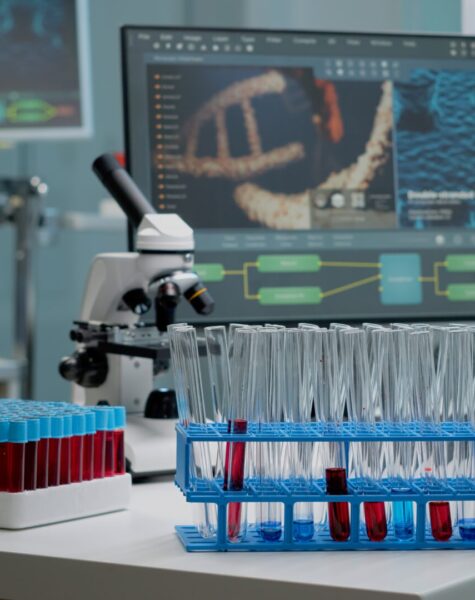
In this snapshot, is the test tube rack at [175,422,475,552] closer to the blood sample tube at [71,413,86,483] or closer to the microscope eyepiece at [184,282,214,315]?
the blood sample tube at [71,413,86,483]

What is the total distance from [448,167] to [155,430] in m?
0.63

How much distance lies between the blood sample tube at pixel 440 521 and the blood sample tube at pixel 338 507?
0.27ft

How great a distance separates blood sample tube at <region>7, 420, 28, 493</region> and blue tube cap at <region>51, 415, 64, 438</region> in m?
0.03

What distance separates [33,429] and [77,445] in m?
0.07

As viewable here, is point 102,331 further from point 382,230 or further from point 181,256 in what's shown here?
point 382,230

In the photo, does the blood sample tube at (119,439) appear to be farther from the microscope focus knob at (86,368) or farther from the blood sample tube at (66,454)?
the microscope focus knob at (86,368)

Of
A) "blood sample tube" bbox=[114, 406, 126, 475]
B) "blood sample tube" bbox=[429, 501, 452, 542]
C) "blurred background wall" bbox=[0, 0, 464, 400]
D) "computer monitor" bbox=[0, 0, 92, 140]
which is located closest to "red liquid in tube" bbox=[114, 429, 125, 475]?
"blood sample tube" bbox=[114, 406, 126, 475]

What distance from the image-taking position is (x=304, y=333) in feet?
3.66

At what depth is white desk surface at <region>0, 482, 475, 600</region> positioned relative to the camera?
3.10 ft

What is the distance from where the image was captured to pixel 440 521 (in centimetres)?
109

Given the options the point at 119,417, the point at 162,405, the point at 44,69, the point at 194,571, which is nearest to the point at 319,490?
the point at 194,571

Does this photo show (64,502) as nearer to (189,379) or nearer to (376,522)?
(189,379)

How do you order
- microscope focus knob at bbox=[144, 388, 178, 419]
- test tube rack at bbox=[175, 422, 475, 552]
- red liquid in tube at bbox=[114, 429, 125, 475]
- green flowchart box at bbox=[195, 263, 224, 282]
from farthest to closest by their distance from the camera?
green flowchart box at bbox=[195, 263, 224, 282], microscope focus knob at bbox=[144, 388, 178, 419], red liquid in tube at bbox=[114, 429, 125, 475], test tube rack at bbox=[175, 422, 475, 552]

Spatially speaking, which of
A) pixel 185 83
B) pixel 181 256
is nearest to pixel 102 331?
pixel 181 256
